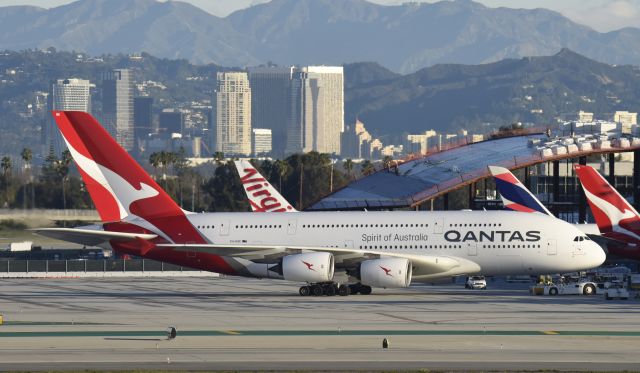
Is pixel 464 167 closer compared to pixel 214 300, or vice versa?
pixel 214 300

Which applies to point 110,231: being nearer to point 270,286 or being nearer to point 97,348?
point 270,286

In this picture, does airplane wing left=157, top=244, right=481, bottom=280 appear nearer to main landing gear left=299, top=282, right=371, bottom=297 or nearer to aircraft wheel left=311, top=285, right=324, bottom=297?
main landing gear left=299, top=282, right=371, bottom=297

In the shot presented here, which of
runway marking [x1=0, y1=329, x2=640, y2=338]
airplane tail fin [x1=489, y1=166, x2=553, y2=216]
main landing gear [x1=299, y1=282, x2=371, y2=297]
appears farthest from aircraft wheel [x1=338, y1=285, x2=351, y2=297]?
airplane tail fin [x1=489, y1=166, x2=553, y2=216]

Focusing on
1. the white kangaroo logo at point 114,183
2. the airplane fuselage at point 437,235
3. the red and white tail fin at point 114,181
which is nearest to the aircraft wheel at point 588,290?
the airplane fuselage at point 437,235

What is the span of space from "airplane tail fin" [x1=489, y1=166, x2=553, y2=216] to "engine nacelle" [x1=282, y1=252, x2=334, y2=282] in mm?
24914

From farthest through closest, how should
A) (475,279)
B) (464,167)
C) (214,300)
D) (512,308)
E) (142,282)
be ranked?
(464,167) → (142,282) → (475,279) → (214,300) → (512,308)

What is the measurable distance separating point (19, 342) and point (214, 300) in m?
23.5

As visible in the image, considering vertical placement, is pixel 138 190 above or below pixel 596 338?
above

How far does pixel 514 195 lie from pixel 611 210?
16.9 m

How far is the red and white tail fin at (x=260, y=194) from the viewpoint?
332ft

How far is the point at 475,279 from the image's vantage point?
8562 centimetres

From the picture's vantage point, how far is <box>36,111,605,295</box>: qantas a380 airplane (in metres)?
70.6

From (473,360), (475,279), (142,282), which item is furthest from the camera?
(142,282)

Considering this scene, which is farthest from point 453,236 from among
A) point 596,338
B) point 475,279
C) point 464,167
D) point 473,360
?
point 464,167
